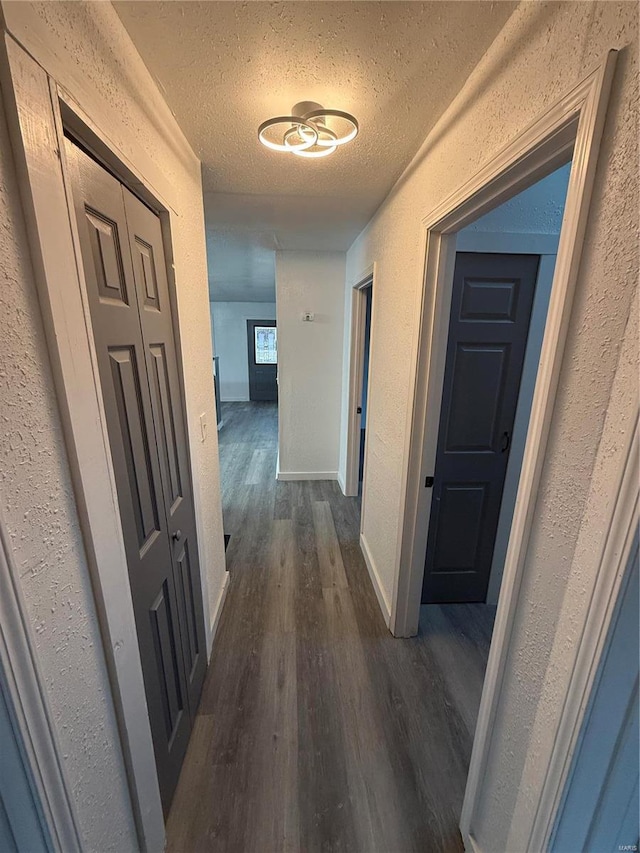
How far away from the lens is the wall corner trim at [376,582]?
2.02 metres

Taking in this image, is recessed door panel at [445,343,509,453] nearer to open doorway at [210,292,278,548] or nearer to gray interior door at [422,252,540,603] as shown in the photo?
gray interior door at [422,252,540,603]

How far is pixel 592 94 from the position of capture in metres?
0.63

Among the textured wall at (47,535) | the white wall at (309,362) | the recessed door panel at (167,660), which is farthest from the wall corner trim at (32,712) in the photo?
the white wall at (309,362)

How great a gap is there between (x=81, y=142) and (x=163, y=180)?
17.2 inches

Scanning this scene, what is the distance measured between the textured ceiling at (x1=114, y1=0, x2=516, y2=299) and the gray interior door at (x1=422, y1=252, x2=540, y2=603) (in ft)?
2.25

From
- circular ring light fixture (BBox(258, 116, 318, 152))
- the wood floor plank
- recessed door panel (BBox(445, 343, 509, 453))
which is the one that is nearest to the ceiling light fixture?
circular ring light fixture (BBox(258, 116, 318, 152))

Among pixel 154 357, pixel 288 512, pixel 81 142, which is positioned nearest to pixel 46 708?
pixel 154 357

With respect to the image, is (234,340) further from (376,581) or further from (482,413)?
(482,413)

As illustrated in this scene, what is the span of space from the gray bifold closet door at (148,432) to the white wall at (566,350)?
1025mm

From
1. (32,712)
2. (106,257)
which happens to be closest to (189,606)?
(32,712)

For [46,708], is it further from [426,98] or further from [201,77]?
[426,98]

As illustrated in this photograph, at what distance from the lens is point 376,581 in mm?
2242

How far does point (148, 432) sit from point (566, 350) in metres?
1.11

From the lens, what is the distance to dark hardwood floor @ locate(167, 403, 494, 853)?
3.89ft
